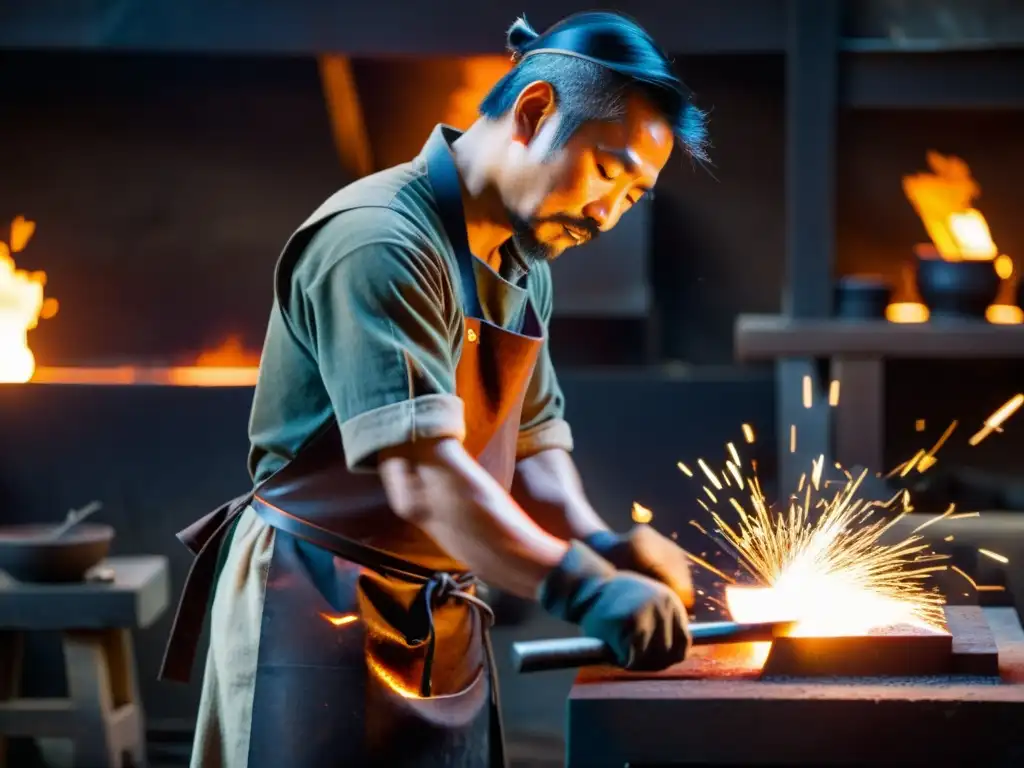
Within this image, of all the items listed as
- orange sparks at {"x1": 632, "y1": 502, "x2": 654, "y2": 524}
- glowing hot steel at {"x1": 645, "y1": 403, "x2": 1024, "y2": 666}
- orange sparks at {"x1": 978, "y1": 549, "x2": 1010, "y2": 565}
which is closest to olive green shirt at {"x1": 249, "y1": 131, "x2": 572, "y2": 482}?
glowing hot steel at {"x1": 645, "y1": 403, "x2": 1024, "y2": 666}

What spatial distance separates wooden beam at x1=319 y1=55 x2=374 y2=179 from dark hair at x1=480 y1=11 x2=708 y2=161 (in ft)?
8.31

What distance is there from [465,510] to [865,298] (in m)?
2.27

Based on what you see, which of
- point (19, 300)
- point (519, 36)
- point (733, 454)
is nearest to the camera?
point (519, 36)

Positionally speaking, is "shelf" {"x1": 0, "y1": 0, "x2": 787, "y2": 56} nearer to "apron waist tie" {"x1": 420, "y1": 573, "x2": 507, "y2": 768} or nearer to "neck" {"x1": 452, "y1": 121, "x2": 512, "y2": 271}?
"neck" {"x1": 452, "y1": 121, "x2": 512, "y2": 271}

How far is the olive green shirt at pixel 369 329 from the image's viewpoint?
5.72 ft

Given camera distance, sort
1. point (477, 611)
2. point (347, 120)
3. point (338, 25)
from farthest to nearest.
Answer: point (347, 120) → point (338, 25) → point (477, 611)

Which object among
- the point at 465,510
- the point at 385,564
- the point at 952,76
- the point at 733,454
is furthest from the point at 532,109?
the point at 733,454

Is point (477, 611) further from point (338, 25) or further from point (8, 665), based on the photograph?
point (338, 25)

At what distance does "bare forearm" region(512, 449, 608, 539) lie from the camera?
7.43 ft

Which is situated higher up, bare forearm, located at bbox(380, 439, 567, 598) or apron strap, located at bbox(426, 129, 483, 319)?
apron strap, located at bbox(426, 129, 483, 319)

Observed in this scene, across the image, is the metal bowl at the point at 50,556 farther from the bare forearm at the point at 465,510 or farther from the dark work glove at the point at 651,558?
the bare forearm at the point at 465,510

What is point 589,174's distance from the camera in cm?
191

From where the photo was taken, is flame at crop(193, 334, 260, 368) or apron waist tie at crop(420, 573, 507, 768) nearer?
apron waist tie at crop(420, 573, 507, 768)

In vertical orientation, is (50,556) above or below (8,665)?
above
